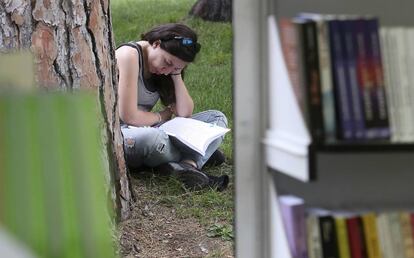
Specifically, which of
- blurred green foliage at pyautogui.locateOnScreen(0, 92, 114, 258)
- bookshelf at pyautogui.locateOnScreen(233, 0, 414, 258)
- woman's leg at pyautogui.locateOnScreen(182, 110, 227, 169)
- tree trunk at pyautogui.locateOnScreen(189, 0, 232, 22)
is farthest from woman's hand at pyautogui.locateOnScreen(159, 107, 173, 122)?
tree trunk at pyautogui.locateOnScreen(189, 0, 232, 22)

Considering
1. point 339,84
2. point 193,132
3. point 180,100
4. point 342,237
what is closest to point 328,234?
point 342,237

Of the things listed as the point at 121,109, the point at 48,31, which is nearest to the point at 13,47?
the point at 48,31

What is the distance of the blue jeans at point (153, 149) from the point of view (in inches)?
146

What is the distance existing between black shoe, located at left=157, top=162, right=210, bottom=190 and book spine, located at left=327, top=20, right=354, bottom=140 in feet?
7.78

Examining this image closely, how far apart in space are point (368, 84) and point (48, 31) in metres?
1.83

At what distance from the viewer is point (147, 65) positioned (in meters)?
3.79

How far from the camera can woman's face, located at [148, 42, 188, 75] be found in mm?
3674

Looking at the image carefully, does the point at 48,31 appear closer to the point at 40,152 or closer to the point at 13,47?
the point at 13,47

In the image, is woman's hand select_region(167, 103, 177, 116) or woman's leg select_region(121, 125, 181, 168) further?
woman's hand select_region(167, 103, 177, 116)

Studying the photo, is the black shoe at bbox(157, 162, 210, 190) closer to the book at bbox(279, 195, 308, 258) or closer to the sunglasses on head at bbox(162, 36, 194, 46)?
the sunglasses on head at bbox(162, 36, 194, 46)

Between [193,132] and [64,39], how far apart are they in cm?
103

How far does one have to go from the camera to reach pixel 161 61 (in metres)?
3.70

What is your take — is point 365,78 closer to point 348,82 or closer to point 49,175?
point 348,82

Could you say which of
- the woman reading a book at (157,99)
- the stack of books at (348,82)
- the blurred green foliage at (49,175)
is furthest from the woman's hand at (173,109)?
the blurred green foliage at (49,175)
